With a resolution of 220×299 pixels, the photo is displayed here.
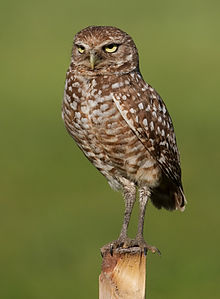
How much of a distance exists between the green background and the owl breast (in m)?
2.99

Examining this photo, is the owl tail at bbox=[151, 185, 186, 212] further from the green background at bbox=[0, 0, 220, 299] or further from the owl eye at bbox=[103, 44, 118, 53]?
the green background at bbox=[0, 0, 220, 299]

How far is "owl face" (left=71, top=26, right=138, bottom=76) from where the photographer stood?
6.78 metres

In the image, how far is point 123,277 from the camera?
561 cm

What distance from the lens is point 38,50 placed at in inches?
889

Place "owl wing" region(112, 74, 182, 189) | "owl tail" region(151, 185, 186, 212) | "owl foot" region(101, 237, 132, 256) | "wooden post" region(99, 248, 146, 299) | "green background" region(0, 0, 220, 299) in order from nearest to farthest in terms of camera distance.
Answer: "wooden post" region(99, 248, 146, 299), "owl foot" region(101, 237, 132, 256), "owl wing" region(112, 74, 182, 189), "owl tail" region(151, 185, 186, 212), "green background" region(0, 0, 220, 299)

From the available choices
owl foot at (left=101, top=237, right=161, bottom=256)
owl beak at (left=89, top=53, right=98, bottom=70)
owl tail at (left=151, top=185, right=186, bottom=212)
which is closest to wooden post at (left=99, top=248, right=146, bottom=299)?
owl foot at (left=101, top=237, right=161, bottom=256)

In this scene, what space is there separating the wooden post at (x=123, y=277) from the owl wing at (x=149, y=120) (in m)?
1.35

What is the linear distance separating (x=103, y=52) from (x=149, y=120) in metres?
0.58

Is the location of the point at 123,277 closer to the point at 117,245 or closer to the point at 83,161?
the point at 117,245

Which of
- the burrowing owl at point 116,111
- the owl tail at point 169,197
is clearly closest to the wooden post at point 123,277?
the burrowing owl at point 116,111

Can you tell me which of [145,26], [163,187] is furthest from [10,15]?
[163,187]

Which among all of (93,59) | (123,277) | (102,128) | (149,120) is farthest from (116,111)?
(123,277)

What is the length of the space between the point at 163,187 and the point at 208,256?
3.44m

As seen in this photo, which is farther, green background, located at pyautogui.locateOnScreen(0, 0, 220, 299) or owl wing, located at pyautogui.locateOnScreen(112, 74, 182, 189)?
green background, located at pyautogui.locateOnScreen(0, 0, 220, 299)
